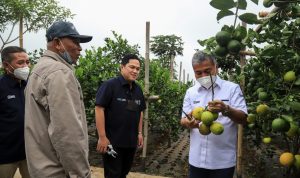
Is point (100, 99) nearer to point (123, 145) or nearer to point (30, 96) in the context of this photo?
point (123, 145)

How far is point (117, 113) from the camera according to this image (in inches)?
148

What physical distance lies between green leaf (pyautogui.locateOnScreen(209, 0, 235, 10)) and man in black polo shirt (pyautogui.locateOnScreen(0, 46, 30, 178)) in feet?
6.98

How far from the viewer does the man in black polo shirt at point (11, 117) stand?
3004mm

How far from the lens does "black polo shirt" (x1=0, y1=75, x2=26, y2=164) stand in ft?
9.85

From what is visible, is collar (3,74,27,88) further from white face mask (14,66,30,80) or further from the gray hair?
the gray hair

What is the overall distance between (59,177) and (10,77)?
4.67 feet

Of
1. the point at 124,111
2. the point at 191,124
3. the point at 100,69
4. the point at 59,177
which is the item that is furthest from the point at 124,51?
the point at 59,177

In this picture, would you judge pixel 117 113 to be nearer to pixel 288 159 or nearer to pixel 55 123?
pixel 55 123

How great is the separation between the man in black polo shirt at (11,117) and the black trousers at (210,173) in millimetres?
1429

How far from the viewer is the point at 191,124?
2518 mm

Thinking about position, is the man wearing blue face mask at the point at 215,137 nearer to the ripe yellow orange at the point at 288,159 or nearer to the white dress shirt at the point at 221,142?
the white dress shirt at the point at 221,142

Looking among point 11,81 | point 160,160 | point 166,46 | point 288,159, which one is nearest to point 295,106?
point 288,159

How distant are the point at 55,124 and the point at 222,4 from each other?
3.52 ft

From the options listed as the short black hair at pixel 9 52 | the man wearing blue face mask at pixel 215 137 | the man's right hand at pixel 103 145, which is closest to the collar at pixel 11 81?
the short black hair at pixel 9 52
